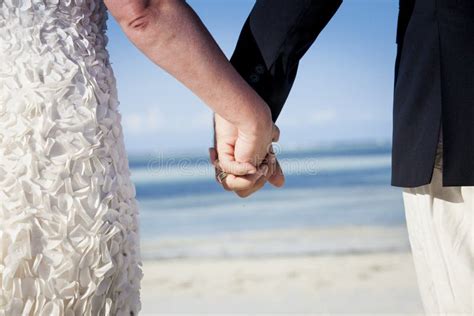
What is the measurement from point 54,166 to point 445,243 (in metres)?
0.77

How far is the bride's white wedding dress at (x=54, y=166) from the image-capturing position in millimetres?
1232

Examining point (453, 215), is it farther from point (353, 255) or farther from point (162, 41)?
point (353, 255)

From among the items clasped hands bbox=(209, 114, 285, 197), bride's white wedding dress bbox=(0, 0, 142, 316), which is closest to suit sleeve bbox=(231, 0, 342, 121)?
clasped hands bbox=(209, 114, 285, 197)

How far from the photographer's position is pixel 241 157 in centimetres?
168

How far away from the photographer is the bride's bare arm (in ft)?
4.20

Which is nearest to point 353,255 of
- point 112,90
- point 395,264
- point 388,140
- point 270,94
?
point 395,264

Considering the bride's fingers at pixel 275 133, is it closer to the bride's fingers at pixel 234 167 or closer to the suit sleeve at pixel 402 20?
the bride's fingers at pixel 234 167

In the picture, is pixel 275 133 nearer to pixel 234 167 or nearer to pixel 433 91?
pixel 234 167

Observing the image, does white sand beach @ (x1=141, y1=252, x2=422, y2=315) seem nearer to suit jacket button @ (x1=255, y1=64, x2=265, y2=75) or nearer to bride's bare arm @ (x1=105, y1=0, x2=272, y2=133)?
suit jacket button @ (x1=255, y1=64, x2=265, y2=75)

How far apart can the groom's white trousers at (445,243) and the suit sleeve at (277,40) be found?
399 mm

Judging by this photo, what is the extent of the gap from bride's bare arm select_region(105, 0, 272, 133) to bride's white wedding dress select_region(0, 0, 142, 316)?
0.28 feet

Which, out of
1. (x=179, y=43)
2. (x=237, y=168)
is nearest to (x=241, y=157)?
(x=237, y=168)

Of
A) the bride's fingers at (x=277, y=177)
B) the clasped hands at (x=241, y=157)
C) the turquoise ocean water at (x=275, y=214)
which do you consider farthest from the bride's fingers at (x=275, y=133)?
the turquoise ocean water at (x=275, y=214)

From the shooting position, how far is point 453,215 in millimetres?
1508
